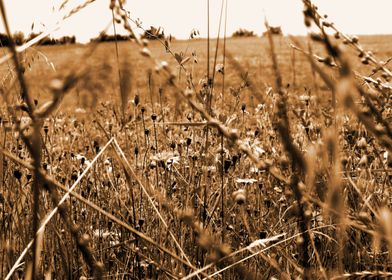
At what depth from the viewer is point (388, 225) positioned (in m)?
0.37

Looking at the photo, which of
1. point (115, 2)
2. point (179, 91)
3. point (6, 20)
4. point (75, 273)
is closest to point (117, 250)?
point (75, 273)

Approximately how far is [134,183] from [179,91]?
62.9 inches

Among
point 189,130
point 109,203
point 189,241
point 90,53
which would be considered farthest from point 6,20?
point 189,130

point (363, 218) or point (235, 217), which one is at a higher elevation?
point (363, 218)

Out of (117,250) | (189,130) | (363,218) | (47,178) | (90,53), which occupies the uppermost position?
(90,53)

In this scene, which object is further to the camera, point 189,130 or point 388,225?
point 189,130

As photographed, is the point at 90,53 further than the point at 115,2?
No

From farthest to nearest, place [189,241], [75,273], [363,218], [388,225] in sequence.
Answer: [189,241], [75,273], [363,218], [388,225]

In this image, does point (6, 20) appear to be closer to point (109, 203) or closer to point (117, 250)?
point (117, 250)

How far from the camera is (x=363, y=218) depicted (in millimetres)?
752

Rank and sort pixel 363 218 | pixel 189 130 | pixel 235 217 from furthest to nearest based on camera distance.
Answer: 1. pixel 189 130
2. pixel 235 217
3. pixel 363 218

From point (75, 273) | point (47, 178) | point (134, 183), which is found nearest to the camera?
point (47, 178)

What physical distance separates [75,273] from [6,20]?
3.57 ft

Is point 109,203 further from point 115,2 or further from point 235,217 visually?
point 115,2
